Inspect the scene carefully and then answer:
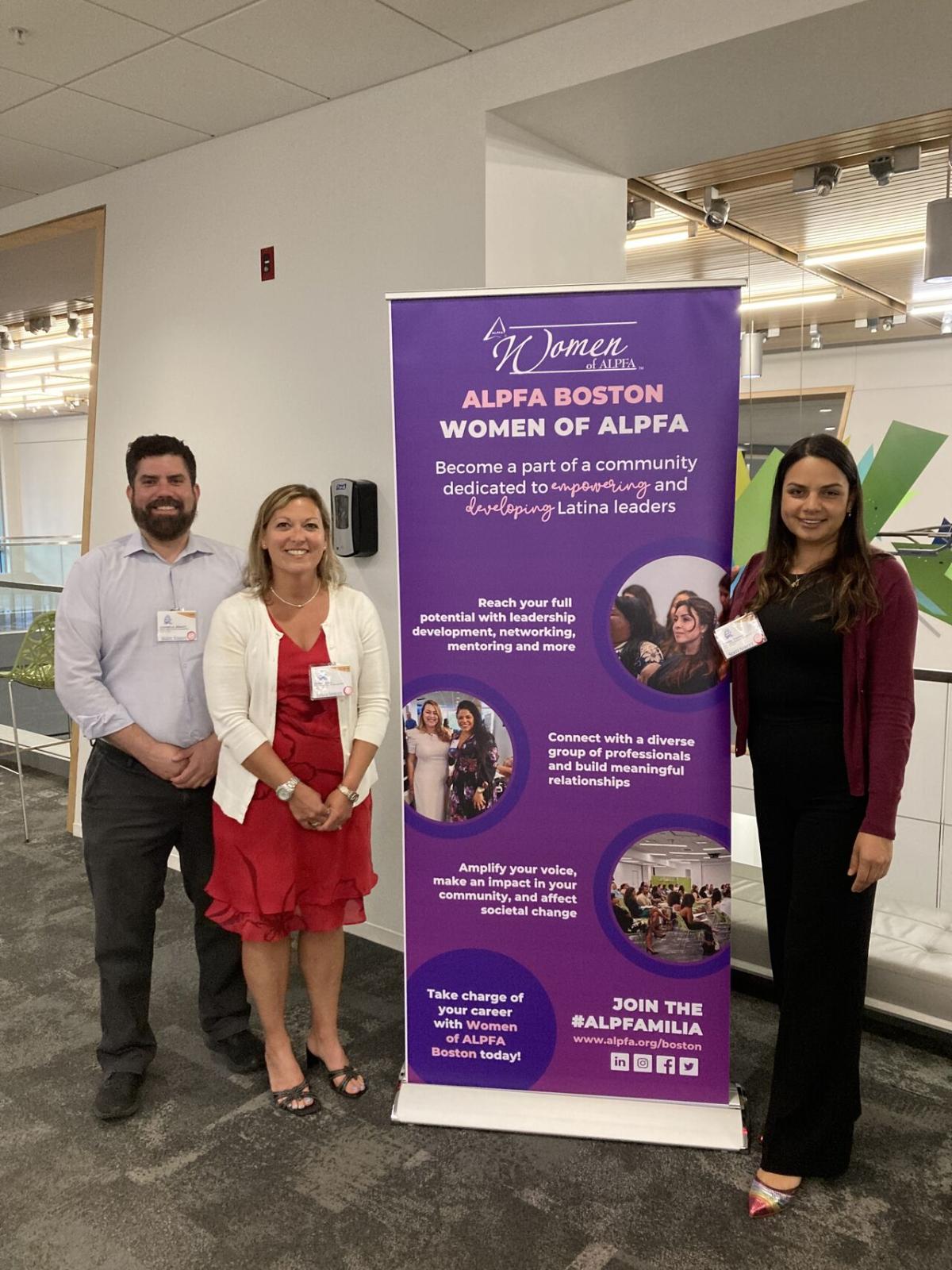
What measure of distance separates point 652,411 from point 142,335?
9.41 ft

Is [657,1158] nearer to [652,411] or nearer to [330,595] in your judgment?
[330,595]

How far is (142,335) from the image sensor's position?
14.1ft

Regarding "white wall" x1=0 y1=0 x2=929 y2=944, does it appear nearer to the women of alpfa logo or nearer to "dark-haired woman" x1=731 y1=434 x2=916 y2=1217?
the women of alpfa logo

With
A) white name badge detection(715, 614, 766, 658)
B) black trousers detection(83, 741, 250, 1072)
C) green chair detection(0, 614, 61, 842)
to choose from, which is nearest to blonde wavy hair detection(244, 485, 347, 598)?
black trousers detection(83, 741, 250, 1072)

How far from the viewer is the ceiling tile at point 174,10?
9.07 feet

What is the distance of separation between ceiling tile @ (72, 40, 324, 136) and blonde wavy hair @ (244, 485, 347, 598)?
1.65 m

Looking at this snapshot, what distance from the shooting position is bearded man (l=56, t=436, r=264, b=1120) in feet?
8.32

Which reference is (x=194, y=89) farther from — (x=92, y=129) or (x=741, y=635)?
(x=741, y=635)

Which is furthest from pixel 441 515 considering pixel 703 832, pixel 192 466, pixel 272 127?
pixel 272 127

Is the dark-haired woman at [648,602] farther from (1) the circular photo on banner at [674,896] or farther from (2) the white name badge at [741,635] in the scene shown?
(1) the circular photo on banner at [674,896]

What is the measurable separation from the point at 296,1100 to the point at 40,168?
159 inches

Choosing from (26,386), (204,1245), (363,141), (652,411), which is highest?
(26,386)

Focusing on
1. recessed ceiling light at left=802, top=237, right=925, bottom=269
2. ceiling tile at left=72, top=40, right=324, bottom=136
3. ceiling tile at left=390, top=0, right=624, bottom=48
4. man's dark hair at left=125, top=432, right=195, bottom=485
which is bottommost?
man's dark hair at left=125, top=432, right=195, bottom=485

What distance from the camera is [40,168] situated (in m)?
4.34
